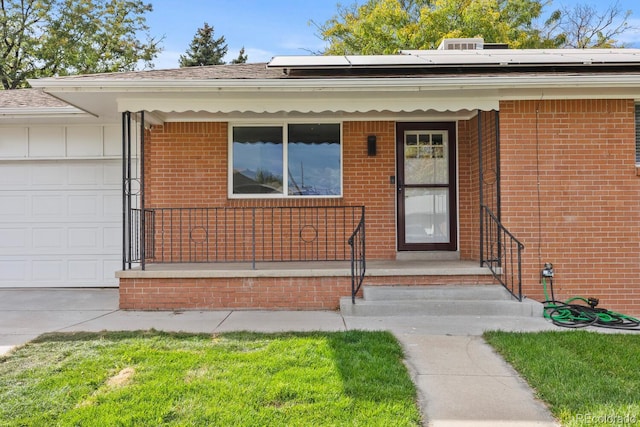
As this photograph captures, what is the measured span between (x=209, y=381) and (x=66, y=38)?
18.1 m

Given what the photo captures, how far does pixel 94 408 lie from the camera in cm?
286

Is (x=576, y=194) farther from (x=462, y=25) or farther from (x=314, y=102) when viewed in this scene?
(x=462, y=25)

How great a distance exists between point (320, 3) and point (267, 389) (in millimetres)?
21735

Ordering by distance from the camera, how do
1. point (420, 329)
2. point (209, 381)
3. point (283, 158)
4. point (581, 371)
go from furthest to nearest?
point (283, 158), point (420, 329), point (581, 371), point (209, 381)

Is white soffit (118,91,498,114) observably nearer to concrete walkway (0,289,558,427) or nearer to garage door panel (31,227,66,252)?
concrete walkway (0,289,558,427)

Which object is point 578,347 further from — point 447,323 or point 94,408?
point 94,408

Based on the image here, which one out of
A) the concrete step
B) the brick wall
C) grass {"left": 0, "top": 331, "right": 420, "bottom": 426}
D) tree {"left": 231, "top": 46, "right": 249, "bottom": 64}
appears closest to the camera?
grass {"left": 0, "top": 331, "right": 420, "bottom": 426}

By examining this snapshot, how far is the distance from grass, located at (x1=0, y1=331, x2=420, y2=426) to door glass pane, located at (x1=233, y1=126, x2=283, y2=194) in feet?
10.3

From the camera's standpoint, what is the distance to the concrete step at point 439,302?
5.29m

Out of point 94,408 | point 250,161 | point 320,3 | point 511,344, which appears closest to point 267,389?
point 94,408

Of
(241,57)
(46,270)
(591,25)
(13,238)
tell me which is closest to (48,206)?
(13,238)

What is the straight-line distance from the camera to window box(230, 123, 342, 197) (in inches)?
279

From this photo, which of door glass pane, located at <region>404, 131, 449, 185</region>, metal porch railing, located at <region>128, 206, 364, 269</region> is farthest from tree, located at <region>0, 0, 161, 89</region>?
door glass pane, located at <region>404, 131, 449, 185</region>

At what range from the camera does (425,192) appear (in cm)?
715
